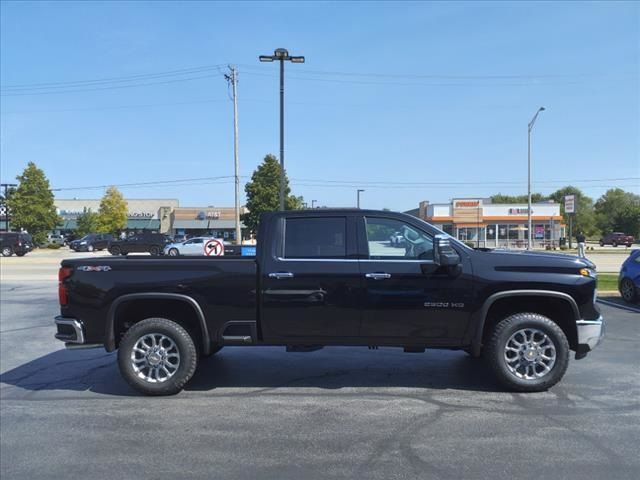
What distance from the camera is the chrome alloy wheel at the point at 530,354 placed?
216 inches

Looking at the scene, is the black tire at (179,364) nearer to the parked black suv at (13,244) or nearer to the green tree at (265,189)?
the parked black suv at (13,244)

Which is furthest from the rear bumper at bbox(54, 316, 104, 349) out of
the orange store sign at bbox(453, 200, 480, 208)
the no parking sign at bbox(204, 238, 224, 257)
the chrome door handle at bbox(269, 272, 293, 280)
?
the orange store sign at bbox(453, 200, 480, 208)

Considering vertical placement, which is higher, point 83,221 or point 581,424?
point 83,221

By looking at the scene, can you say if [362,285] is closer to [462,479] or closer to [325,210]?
[325,210]

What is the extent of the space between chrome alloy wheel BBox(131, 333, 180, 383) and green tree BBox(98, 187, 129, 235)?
68682mm

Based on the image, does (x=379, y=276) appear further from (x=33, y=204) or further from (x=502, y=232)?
(x=33, y=204)

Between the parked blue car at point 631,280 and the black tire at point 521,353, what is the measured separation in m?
7.91

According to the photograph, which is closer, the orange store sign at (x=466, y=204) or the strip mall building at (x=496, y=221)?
the strip mall building at (x=496, y=221)

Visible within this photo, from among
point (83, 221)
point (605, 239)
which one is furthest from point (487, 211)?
point (83, 221)

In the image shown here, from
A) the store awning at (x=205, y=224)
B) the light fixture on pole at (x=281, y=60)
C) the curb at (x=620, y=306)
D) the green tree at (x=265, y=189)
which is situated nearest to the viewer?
the curb at (x=620, y=306)

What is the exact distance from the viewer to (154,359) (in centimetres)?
559

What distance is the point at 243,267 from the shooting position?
5.51m

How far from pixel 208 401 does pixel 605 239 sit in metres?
73.4

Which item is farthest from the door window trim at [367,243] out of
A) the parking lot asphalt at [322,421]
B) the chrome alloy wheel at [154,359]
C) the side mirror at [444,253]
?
the chrome alloy wheel at [154,359]
